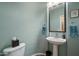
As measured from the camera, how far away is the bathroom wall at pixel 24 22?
1815mm

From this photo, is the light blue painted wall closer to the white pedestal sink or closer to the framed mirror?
the framed mirror

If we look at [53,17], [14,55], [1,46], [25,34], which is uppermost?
[53,17]

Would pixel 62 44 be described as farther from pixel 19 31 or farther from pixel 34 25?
pixel 19 31

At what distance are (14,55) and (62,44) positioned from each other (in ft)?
2.30

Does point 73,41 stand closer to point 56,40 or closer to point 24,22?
point 56,40

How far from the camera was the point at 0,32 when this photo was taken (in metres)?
1.82

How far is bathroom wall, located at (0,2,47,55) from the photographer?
5.96 feet

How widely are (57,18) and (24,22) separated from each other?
48 cm

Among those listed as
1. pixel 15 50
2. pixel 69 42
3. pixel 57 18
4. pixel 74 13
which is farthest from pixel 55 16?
pixel 15 50

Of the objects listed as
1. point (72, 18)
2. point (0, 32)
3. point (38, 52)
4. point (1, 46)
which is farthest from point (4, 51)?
point (72, 18)

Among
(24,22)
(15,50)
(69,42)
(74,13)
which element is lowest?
(15,50)

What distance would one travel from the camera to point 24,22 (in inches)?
72.2

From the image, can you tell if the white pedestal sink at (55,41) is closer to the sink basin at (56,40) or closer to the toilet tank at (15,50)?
the sink basin at (56,40)

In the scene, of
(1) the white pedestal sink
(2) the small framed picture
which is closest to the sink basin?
(1) the white pedestal sink
